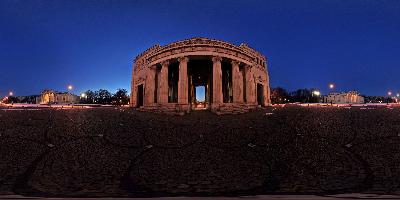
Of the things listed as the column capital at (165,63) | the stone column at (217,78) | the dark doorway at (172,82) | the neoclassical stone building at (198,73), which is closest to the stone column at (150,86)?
the neoclassical stone building at (198,73)

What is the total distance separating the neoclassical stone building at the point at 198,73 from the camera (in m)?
38.1

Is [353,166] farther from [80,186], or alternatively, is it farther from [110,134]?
[110,134]

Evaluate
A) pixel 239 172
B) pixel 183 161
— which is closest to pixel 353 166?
pixel 239 172

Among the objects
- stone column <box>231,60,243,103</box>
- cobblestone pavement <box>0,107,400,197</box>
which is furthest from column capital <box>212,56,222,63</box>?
cobblestone pavement <box>0,107,400,197</box>

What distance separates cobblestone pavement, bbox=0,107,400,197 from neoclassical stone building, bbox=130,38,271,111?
51.8 feet

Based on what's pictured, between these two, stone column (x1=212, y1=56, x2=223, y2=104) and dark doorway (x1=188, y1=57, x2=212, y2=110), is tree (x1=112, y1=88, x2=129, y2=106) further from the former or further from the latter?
stone column (x1=212, y1=56, x2=223, y2=104)

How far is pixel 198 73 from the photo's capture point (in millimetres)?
53281

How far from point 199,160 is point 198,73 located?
4145 centimetres

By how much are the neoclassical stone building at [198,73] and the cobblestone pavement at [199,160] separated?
15.8m

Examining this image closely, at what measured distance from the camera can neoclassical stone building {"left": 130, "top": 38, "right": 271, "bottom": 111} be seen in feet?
125

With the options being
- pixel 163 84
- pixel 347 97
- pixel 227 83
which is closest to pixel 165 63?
pixel 163 84

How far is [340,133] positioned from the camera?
55.3 feet

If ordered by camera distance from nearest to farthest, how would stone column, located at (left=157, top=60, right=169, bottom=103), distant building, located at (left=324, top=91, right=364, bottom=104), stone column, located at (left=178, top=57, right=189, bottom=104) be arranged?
1. stone column, located at (left=178, top=57, right=189, bottom=104)
2. stone column, located at (left=157, top=60, right=169, bottom=103)
3. distant building, located at (left=324, top=91, right=364, bottom=104)

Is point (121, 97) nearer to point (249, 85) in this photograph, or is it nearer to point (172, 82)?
point (172, 82)
